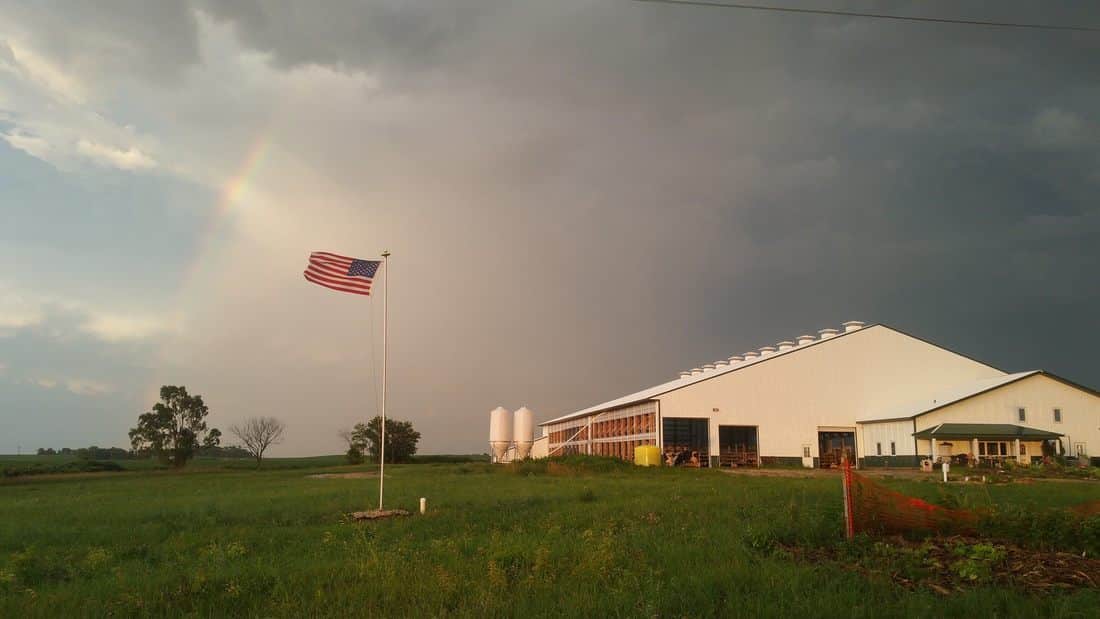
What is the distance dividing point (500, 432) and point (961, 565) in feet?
227

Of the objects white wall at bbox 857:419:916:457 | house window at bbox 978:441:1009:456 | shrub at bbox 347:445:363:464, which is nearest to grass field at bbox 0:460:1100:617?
white wall at bbox 857:419:916:457

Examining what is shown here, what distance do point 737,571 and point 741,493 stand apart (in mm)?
13444

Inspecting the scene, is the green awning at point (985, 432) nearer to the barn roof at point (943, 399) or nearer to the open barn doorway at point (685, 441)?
the barn roof at point (943, 399)

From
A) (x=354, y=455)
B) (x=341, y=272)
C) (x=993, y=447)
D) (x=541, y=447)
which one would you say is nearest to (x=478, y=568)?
(x=341, y=272)

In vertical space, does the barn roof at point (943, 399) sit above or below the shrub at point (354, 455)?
above

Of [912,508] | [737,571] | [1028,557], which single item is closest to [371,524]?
[737,571]

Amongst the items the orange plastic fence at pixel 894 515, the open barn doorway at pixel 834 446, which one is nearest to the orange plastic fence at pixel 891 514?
the orange plastic fence at pixel 894 515

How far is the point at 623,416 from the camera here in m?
62.0

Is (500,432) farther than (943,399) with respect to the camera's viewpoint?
Yes

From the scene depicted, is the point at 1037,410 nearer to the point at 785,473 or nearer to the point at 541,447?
the point at 785,473

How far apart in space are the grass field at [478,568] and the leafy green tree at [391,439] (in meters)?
76.9

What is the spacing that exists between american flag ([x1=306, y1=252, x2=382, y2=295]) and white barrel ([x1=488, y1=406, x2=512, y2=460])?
5652 cm

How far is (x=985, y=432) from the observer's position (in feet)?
159

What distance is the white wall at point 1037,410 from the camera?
164 ft
